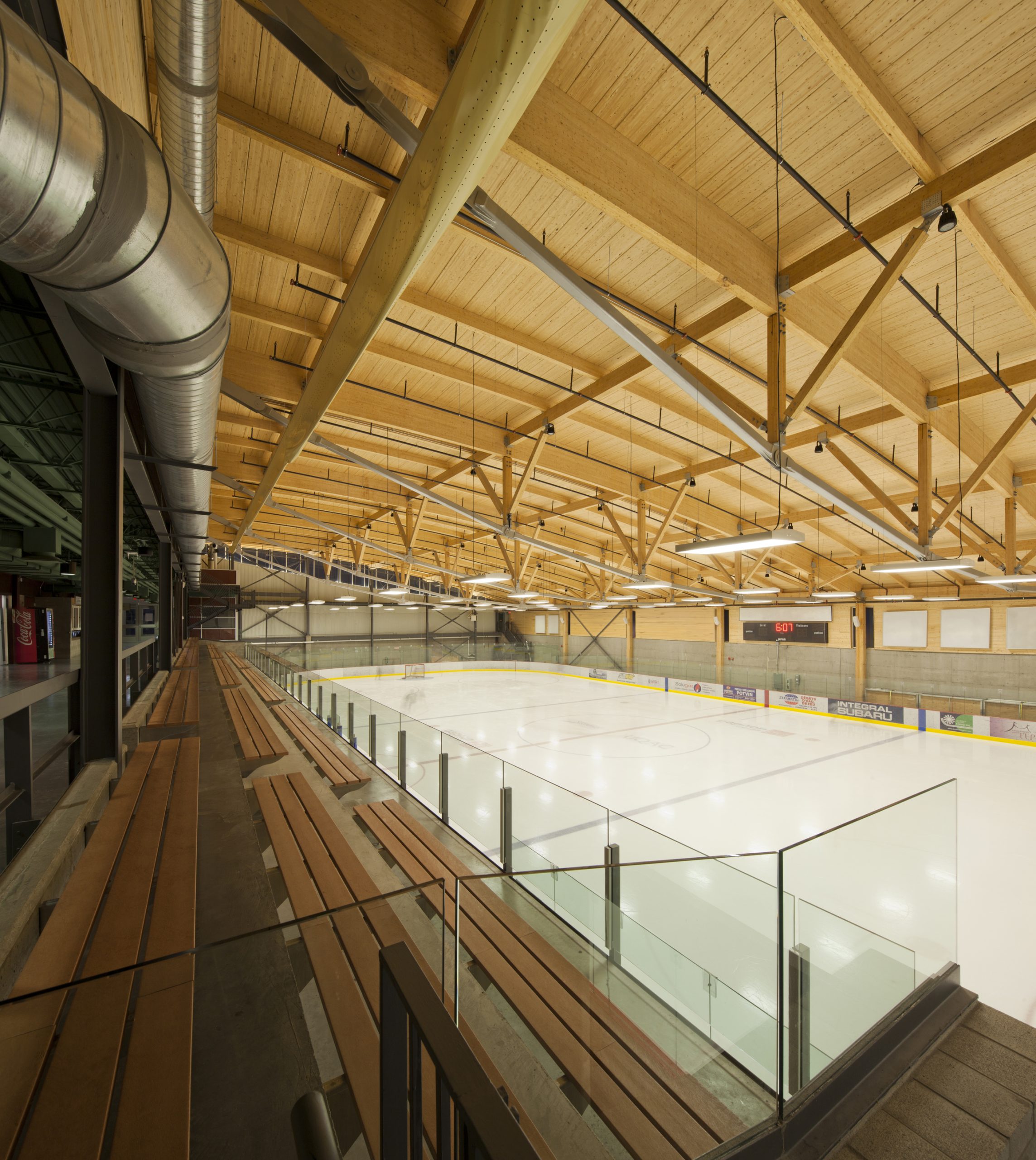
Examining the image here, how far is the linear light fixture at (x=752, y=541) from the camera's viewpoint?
550cm

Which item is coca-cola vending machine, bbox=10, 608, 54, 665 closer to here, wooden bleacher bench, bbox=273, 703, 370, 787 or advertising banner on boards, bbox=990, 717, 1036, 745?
wooden bleacher bench, bbox=273, 703, 370, 787

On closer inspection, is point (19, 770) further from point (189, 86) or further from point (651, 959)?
point (651, 959)

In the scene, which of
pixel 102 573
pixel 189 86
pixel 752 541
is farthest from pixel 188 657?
pixel 189 86

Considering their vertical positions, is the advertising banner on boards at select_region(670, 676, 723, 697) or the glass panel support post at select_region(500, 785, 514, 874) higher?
the glass panel support post at select_region(500, 785, 514, 874)

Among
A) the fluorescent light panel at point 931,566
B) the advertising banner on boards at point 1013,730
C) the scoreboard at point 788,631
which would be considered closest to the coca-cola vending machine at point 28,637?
the fluorescent light panel at point 931,566

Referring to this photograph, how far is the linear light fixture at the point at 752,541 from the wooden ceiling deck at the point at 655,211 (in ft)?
4.51

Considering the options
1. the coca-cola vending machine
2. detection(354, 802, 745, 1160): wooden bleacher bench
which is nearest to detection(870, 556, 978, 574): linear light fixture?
detection(354, 802, 745, 1160): wooden bleacher bench

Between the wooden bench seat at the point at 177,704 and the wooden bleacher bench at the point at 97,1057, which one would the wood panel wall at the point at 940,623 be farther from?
the wooden bleacher bench at the point at 97,1057

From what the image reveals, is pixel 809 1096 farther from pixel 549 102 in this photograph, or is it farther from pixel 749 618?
pixel 749 618

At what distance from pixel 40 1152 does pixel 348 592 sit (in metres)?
35.1

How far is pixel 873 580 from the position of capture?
62.5 ft

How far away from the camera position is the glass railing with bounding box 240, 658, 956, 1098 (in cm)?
256

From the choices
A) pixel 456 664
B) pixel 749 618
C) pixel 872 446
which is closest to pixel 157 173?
pixel 872 446

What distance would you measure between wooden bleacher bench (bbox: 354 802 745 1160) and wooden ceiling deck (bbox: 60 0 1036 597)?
3.73 meters
